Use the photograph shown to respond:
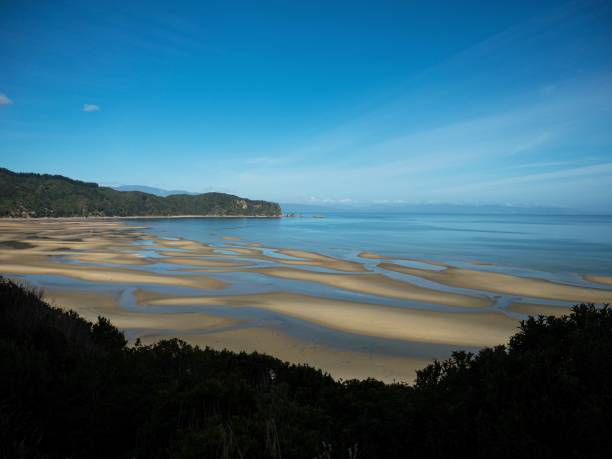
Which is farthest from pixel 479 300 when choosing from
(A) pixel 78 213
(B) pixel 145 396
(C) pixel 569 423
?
(A) pixel 78 213

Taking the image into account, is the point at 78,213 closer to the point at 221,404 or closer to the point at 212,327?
the point at 212,327

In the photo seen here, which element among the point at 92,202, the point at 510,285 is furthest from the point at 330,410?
the point at 92,202

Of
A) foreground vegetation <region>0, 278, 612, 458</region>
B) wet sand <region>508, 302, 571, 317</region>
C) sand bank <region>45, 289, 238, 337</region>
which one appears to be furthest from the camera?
wet sand <region>508, 302, 571, 317</region>

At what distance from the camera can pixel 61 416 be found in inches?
165

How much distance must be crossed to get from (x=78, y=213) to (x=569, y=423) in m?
158

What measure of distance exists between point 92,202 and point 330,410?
165689 millimetres

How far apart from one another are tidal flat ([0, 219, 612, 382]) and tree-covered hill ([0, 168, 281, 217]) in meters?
111

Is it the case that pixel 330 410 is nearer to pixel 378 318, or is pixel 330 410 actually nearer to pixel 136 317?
pixel 378 318

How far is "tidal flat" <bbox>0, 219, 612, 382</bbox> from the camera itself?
12078 millimetres

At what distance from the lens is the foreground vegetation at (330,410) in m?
3.35

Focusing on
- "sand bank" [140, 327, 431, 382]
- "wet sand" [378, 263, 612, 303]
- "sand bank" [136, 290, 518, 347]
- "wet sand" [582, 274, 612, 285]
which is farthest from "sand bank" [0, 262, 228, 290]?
"wet sand" [582, 274, 612, 285]

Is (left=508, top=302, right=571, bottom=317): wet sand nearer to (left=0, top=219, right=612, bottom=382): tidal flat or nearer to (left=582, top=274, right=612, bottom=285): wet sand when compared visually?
(left=0, top=219, right=612, bottom=382): tidal flat

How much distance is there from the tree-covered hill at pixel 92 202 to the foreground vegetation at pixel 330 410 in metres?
139

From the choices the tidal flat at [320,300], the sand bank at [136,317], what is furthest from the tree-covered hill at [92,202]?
the sand bank at [136,317]
